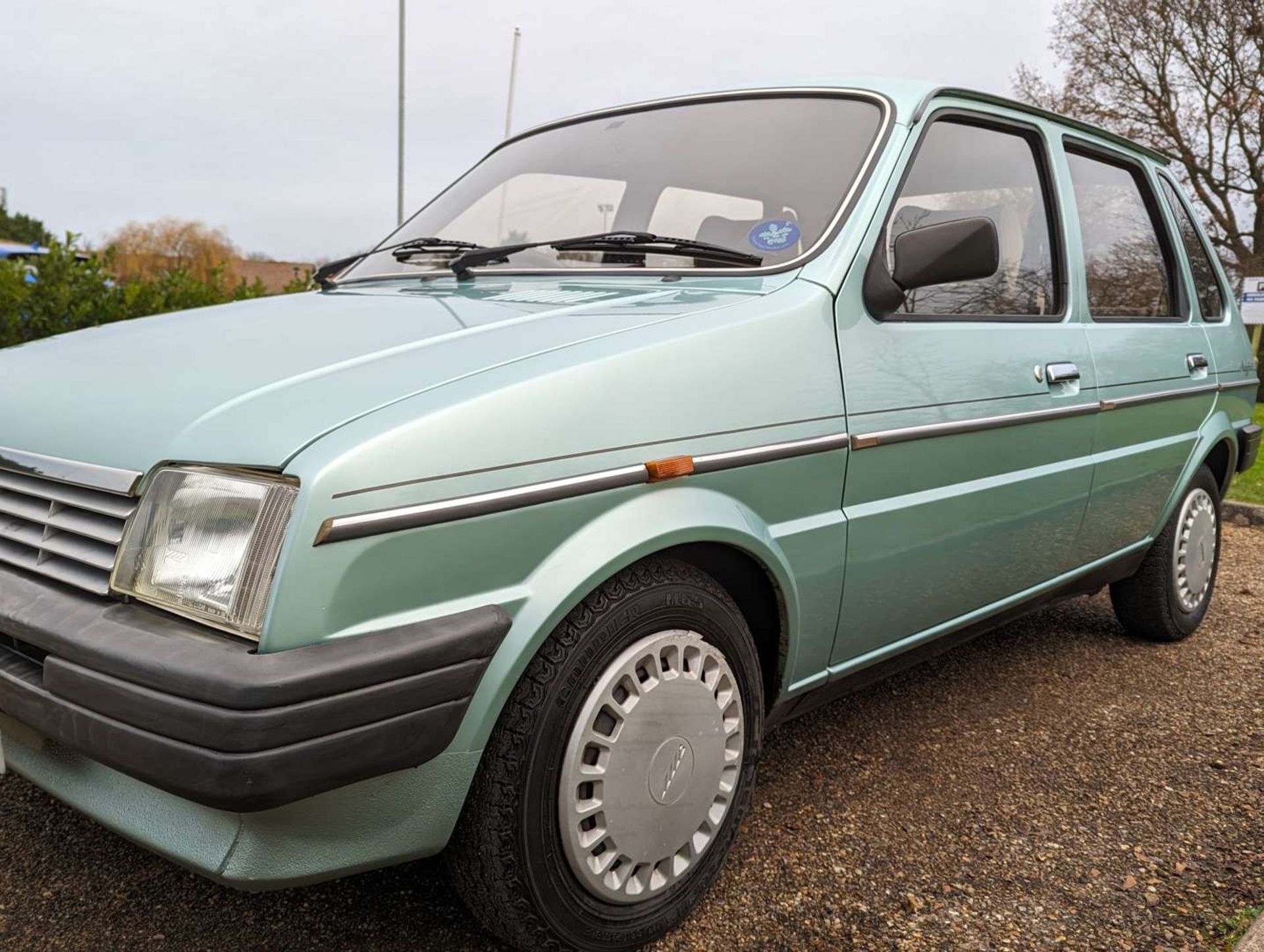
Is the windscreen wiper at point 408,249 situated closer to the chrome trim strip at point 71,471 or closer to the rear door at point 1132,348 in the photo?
the chrome trim strip at point 71,471

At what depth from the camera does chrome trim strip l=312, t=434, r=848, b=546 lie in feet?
4.66

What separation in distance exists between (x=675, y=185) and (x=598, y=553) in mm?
1329

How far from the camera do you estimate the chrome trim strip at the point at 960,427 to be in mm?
2232

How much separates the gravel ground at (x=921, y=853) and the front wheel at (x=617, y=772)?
221 millimetres

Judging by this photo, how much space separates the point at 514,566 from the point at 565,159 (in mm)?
1727

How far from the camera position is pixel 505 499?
1.57 m

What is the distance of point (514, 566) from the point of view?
159cm

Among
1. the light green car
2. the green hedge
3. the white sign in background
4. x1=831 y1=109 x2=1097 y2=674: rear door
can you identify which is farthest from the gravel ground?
the white sign in background

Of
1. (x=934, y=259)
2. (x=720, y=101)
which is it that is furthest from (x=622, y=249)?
(x=934, y=259)

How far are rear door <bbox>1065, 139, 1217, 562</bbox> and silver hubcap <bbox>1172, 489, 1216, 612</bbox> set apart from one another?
0.94ft

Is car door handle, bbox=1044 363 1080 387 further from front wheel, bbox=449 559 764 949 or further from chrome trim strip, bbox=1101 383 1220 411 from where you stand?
front wheel, bbox=449 559 764 949

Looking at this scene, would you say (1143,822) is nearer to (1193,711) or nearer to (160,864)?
(1193,711)

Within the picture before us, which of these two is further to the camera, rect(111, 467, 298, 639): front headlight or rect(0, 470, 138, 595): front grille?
rect(0, 470, 138, 595): front grille

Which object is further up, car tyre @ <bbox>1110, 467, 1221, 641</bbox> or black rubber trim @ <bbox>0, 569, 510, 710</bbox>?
black rubber trim @ <bbox>0, 569, 510, 710</bbox>
